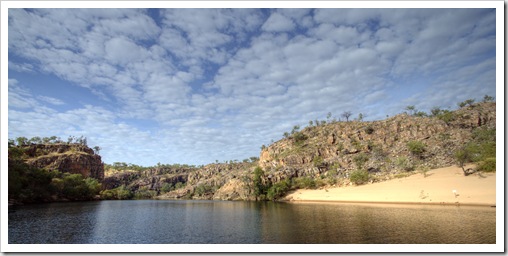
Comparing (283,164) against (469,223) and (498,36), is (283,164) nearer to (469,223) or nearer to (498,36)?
(469,223)

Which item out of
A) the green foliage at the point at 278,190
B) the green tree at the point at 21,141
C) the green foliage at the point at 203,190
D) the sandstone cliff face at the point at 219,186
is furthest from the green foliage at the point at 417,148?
the green tree at the point at 21,141

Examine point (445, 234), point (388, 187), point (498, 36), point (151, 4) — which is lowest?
point (388, 187)

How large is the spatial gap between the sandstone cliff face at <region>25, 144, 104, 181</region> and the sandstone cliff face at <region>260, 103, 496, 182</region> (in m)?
104

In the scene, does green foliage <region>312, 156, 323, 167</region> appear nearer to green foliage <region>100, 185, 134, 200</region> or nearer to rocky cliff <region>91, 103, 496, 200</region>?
rocky cliff <region>91, 103, 496, 200</region>

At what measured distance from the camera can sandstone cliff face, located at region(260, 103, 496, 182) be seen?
84562 millimetres

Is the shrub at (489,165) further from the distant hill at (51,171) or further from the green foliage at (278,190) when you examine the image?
the distant hill at (51,171)

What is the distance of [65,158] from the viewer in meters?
143

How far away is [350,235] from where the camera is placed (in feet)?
70.4

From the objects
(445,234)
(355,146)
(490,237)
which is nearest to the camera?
(490,237)

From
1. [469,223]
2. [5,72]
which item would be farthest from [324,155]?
[5,72]

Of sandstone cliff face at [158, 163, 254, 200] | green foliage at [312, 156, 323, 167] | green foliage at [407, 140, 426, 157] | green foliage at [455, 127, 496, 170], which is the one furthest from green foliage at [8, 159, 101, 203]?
green foliage at [407, 140, 426, 157]

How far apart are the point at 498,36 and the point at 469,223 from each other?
1624 centimetres

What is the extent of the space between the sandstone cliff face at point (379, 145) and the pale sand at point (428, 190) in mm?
12170

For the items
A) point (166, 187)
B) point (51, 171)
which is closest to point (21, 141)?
point (51, 171)
